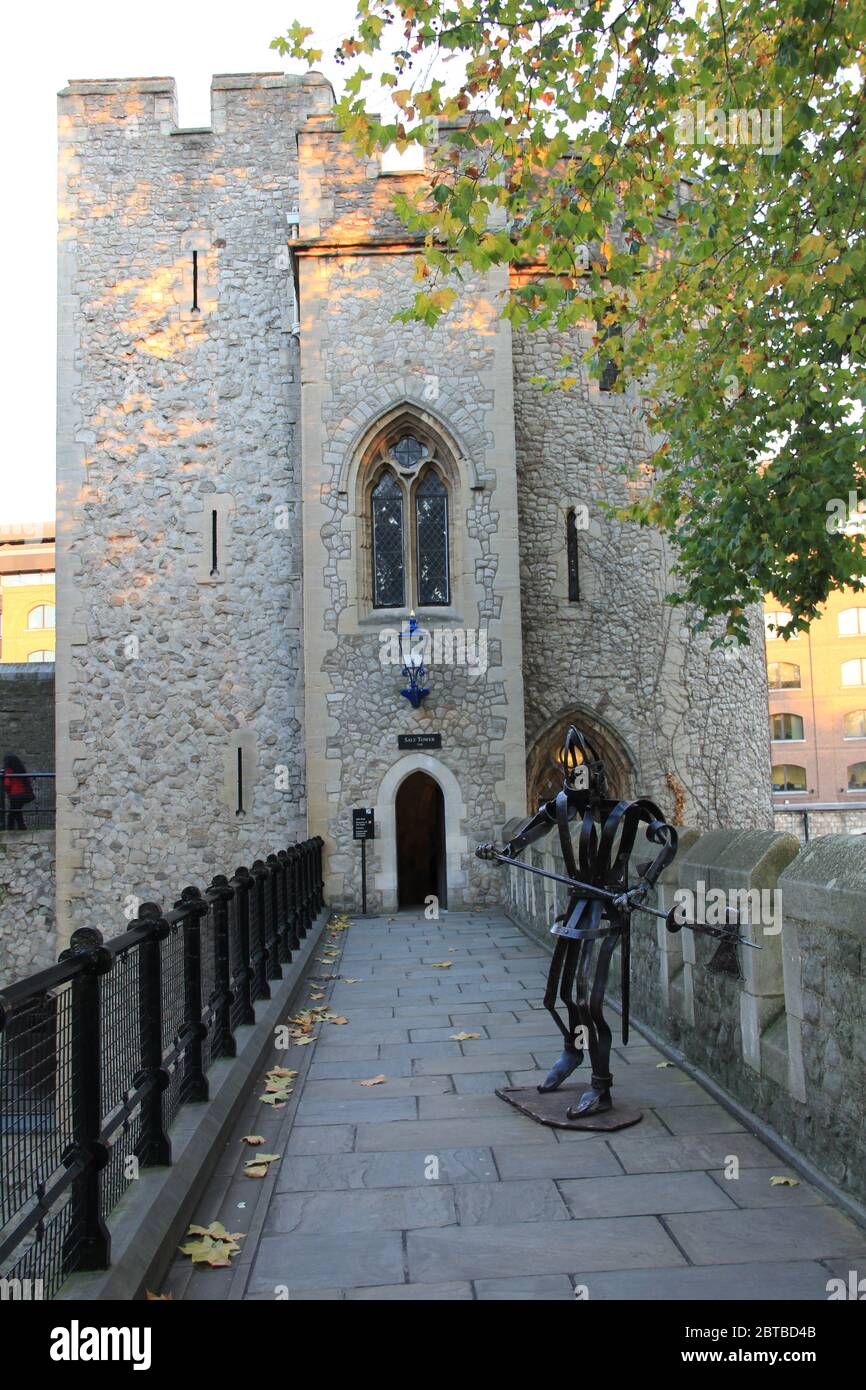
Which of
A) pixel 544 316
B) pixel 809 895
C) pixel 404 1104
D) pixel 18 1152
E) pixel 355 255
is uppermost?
pixel 355 255

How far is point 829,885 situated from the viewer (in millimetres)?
4047

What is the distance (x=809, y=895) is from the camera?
423 cm

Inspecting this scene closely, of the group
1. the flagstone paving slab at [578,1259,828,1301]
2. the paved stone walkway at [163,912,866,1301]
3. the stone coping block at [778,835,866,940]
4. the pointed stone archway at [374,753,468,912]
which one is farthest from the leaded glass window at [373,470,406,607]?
the flagstone paving slab at [578,1259,828,1301]

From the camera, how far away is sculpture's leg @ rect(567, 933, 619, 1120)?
512 cm

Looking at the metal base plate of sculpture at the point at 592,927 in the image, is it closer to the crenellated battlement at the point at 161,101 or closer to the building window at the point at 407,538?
the building window at the point at 407,538

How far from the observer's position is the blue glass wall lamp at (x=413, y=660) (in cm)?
1439

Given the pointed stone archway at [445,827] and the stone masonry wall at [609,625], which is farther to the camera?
the stone masonry wall at [609,625]

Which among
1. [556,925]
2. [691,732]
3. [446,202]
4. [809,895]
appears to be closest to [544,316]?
[446,202]

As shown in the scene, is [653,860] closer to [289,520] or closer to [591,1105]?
[591,1105]

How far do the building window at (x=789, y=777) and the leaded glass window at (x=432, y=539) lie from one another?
3310 centimetres

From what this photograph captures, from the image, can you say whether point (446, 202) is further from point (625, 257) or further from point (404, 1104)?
point (404, 1104)

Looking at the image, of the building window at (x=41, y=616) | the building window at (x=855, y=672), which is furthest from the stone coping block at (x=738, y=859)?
the building window at (x=41, y=616)

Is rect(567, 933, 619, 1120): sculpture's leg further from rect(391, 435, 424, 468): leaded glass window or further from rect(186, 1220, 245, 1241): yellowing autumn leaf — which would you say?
rect(391, 435, 424, 468): leaded glass window
